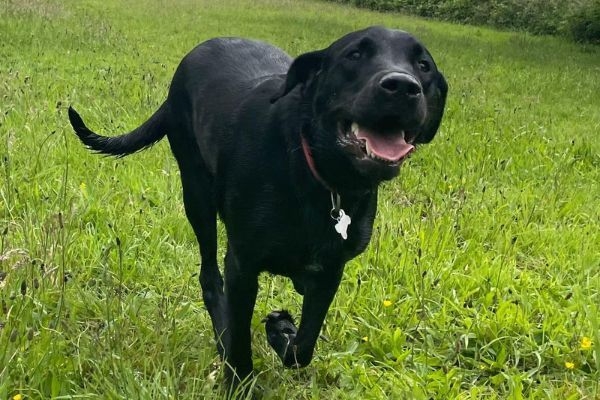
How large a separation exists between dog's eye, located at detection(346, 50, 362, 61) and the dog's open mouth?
0.25 meters

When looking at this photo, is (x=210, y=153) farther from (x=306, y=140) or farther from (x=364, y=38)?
(x=364, y=38)

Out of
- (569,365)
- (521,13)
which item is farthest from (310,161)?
(521,13)

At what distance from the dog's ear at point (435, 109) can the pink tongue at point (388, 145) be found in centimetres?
27

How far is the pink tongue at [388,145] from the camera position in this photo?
6.55 feet

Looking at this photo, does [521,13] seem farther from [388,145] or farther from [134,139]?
[388,145]

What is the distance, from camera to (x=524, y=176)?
4.78 m

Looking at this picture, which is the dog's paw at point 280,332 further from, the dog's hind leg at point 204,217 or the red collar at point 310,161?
the red collar at point 310,161

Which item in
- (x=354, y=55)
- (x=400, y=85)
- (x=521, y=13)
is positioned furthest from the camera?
(x=521, y=13)

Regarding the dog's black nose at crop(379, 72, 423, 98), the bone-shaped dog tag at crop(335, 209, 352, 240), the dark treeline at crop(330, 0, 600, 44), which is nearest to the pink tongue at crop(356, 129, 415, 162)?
the dog's black nose at crop(379, 72, 423, 98)

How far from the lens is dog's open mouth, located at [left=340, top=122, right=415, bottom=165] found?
198cm

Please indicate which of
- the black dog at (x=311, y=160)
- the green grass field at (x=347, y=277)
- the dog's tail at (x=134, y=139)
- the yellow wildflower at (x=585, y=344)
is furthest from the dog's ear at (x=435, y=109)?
the dog's tail at (x=134, y=139)

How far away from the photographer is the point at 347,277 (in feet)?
10.3

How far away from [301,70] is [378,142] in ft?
1.38

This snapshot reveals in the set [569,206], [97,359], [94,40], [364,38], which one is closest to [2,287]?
[97,359]
